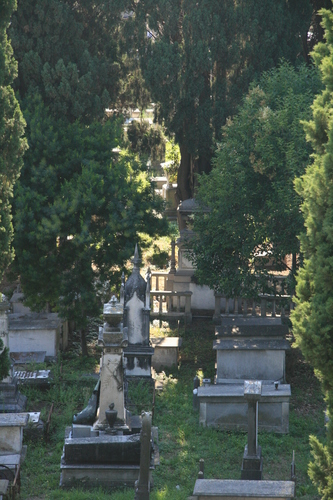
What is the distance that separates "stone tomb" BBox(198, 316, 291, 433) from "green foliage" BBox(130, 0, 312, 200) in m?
7.78

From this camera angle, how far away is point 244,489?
41.7ft

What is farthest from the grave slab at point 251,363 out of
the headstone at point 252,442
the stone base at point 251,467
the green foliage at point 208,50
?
the green foliage at point 208,50

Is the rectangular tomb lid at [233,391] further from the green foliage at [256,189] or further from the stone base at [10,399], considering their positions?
the stone base at [10,399]

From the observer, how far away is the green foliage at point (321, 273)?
1131 centimetres

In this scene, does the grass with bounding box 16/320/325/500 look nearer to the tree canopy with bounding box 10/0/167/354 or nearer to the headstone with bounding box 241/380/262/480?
the headstone with bounding box 241/380/262/480

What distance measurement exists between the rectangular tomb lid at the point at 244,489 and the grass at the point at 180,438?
1.15m

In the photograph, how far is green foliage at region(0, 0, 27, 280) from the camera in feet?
50.7

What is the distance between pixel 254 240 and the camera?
19312 millimetres

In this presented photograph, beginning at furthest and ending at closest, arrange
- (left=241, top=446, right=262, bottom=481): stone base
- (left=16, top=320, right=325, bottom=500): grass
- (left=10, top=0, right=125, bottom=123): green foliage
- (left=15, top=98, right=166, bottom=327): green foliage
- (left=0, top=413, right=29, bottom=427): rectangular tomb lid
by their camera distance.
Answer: (left=10, top=0, right=125, bottom=123): green foliage
(left=15, top=98, right=166, bottom=327): green foliage
(left=0, top=413, right=29, bottom=427): rectangular tomb lid
(left=241, top=446, right=262, bottom=481): stone base
(left=16, top=320, right=325, bottom=500): grass

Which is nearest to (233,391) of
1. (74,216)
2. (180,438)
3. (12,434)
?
(180,438)

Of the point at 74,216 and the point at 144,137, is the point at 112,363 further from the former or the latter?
the point at 144,137

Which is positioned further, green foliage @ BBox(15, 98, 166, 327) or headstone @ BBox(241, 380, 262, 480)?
green foliage @ BBox(15, 98, 166, 327)

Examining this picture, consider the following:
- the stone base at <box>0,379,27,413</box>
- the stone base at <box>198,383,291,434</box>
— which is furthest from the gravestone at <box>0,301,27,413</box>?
the stone base at <box>198,383,291,434</box>

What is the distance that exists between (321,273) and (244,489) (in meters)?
3.69
